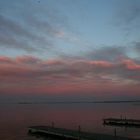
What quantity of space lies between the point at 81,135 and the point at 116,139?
16.6 ft

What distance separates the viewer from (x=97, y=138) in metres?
30.0

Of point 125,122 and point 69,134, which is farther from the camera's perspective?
point 125,122

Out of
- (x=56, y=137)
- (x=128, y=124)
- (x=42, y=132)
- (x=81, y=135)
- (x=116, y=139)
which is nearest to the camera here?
(x=116, y=139)

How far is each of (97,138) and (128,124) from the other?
83.5 ft

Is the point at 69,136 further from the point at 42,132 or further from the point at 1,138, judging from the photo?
the point at 1,138

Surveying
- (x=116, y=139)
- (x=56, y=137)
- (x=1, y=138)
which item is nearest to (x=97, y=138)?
(x=116, y=139)

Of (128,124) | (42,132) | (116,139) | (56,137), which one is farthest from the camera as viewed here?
(128,124)

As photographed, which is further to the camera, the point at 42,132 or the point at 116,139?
the point at 42,132

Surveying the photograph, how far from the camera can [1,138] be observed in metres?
38.5

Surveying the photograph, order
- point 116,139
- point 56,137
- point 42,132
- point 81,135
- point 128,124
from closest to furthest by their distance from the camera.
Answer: point 116,139 → point 81,135 → point 56,137 → point 42,132 → point 128,124

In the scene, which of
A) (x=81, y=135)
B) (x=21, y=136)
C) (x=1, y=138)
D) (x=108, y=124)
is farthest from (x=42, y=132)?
(x=108, y=124)

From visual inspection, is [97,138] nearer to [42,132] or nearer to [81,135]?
[81,135]

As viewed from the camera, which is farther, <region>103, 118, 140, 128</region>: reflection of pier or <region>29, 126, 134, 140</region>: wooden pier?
<region>103, 118, 140, 128</region>: reflection of pier

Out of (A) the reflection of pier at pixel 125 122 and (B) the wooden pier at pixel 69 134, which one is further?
(A) the reflection of pier at pixel 125 122
